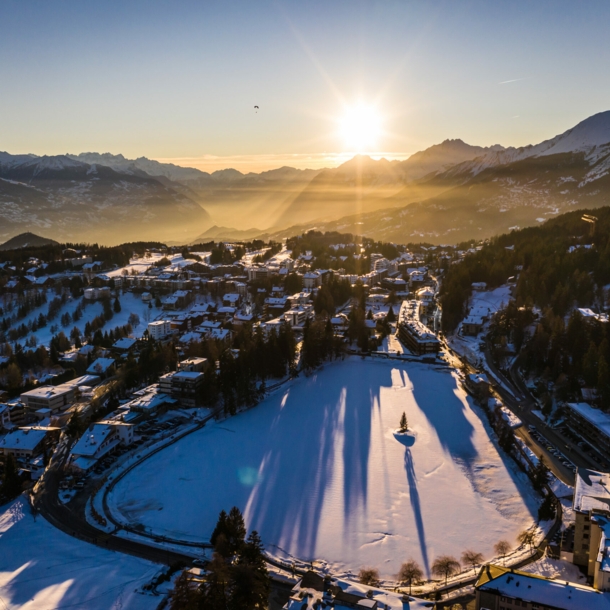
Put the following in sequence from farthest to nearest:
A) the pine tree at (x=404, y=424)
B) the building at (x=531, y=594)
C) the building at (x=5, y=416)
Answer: the building at (x=5, y=416)
the pine tree at (x=404, y=424)
the building at (x=531, y=594)

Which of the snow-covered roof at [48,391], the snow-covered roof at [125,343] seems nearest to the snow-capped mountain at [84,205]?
the snow-covered roof at [125,343]

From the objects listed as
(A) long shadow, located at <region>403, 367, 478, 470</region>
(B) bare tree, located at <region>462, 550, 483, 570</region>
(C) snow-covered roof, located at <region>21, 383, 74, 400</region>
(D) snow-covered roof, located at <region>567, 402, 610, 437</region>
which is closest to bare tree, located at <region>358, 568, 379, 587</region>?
(B) bare tree, located at <region>462, 550, 483, 570</region>

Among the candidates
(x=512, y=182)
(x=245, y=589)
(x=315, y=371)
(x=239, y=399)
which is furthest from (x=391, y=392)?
(x=512, y=182)

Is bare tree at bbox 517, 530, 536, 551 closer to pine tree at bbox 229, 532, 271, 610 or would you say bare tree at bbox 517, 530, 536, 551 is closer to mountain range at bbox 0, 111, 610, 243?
pine tree at bbox 229, 532, 271, 610

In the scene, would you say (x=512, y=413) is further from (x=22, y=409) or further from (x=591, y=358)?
(x=22, y=409)

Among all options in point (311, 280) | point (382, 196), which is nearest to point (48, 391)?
point (311, 280)

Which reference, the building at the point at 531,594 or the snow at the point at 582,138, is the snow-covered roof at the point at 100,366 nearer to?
the building at the point at 531,594

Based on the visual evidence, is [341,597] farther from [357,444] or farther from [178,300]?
[178,300]
